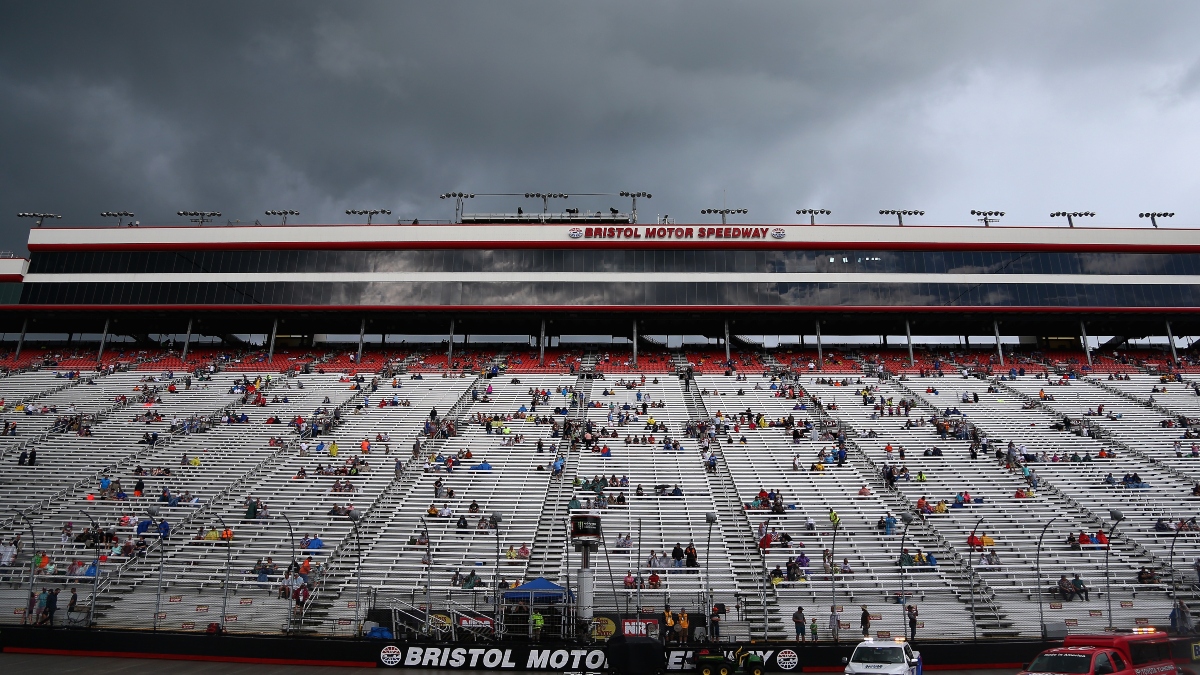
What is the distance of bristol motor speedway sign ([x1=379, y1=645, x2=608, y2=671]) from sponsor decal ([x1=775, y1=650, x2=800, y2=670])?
15.6ft

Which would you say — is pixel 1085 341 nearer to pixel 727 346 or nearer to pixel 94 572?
pixel 727 346

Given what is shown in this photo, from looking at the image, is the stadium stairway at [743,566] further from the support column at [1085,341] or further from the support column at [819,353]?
the support column at [1085,341]

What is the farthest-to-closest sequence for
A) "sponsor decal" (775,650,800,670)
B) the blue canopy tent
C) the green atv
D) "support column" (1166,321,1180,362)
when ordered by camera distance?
"support column" (1166,321,1180,362), the blue canopy tent, "sponsor decal" (775,650,800,670), the green atv

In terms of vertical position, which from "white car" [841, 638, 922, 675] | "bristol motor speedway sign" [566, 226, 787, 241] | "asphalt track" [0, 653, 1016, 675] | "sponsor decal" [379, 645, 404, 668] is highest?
"bristol motor speedway sign" [566, 226, 787, 241]

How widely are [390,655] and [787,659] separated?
1081 cm

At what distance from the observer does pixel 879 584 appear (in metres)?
23.8

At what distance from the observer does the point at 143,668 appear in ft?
62.1

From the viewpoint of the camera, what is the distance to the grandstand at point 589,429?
2359cm

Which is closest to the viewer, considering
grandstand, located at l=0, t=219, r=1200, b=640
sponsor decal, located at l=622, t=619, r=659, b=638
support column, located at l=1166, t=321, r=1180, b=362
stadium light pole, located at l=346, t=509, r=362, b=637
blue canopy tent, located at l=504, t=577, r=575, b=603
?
sponsor decal, located at l=622, t=619, r=659, b=638

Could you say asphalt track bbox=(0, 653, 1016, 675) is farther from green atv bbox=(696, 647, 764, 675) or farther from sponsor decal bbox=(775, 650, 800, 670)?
green atv bbox=(696, 647, 764, 675)

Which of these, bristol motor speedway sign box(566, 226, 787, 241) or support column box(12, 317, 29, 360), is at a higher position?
bristol motor speedway sign box(566, 226, 787, 241)

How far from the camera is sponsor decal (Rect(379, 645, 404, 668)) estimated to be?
19922 millimetres

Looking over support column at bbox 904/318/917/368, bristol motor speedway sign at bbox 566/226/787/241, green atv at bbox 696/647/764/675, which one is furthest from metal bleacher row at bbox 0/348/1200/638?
bristol motor speedway sign at bbox 566/226/787/241

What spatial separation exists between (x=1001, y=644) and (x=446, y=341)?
43861 millimetres
